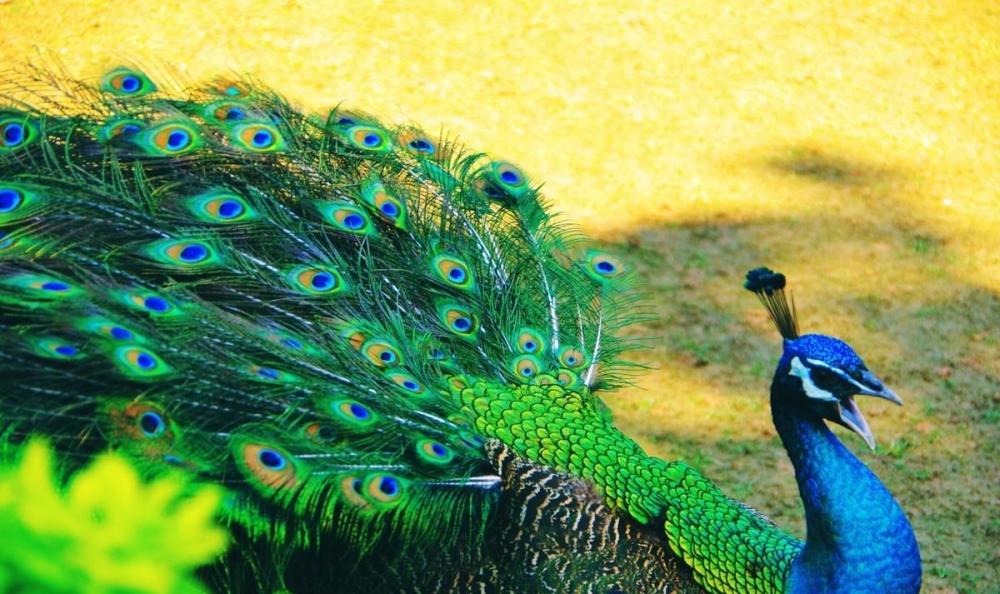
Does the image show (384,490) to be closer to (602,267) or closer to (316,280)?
(316,280)

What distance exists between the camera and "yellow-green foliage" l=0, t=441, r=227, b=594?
0.71 meters

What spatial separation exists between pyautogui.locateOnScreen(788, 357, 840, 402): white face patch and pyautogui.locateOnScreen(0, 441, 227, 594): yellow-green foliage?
1.64 meters

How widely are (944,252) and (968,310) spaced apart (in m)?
0.37

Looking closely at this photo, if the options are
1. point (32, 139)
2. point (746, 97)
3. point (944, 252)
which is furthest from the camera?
point (746, 97)

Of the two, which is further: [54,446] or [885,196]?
[885,196]

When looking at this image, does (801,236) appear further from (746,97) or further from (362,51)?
(362,51)

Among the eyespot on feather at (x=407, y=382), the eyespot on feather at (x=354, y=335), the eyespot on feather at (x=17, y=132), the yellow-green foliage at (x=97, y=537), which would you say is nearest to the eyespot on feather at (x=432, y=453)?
the eyespot on feather at (x=407, y=382)

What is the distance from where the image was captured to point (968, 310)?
4.21 m

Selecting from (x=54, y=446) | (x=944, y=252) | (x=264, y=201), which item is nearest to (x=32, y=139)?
(x=264, y=201)

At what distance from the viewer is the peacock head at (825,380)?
7.25 ft

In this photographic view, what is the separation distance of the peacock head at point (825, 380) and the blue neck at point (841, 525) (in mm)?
10

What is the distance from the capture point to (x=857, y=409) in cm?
223

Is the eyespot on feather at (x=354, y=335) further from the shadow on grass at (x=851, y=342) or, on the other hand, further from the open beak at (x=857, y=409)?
the shadow on grass at (x=851, y=342)

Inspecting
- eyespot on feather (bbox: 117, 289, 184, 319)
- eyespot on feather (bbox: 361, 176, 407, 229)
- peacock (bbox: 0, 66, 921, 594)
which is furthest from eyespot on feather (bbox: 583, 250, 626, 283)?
eyespot on feather (bbox: 117, 289, 184, 319)
